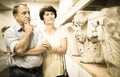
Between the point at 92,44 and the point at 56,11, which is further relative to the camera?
the point at 56,11

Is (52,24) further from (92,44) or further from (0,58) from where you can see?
(92,44)

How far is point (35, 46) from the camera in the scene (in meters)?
1.85

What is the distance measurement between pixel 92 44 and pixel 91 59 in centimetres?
10

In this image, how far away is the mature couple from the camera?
1.80 m

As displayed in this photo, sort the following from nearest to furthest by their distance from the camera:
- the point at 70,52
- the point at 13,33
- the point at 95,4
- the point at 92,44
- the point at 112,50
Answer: the point at 112,50 → the point at 92,44 → the point at 95,4 → the point at 70,52 → the point at 13,33

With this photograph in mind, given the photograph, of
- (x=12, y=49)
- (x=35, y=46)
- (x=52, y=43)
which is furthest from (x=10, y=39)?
(x=52, y=43)

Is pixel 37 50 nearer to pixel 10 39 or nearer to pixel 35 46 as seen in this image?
pixel 35 46

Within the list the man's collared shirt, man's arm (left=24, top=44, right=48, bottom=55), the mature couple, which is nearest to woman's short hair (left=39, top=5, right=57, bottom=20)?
the mature couple

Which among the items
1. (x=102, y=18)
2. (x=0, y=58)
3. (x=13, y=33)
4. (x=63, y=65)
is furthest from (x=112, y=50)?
(x=0, y=58)

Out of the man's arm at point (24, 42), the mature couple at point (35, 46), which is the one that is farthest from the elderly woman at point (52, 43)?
the man's arm at point (24, 42)

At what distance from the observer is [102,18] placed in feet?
2.83

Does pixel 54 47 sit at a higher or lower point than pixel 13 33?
lower

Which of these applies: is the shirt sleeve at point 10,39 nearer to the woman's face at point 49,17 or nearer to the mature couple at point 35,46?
the mature couple at point 35,46

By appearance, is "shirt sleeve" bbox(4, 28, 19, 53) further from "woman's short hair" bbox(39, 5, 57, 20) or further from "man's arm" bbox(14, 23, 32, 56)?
"woman's short hair" bbox(39, 5, 57, 20)
